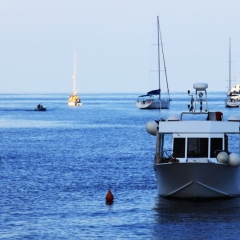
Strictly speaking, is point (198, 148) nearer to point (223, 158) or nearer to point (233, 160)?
point (223, 158)

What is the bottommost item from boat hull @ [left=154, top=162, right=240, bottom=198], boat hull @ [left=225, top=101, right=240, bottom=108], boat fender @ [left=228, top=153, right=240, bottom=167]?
boat hull @ [left=225, top=101, right=240, bottom=108]

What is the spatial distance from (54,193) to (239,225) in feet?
40.8

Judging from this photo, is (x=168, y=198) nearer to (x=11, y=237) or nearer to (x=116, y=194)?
(x=116, y=194)

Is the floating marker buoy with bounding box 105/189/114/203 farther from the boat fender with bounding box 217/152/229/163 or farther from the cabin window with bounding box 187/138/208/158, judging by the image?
the boat fender with bounding box 217/152/229/163

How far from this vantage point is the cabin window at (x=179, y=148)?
42.9 m

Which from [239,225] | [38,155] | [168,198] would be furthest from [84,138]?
[239,225]

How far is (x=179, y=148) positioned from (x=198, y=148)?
2.88 feet

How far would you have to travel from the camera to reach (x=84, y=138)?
95.4m

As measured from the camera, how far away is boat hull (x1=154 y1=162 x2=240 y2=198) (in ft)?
135

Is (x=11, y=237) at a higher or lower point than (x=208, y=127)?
lower

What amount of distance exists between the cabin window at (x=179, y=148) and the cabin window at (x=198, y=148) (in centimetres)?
31

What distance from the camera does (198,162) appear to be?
41.1 metres

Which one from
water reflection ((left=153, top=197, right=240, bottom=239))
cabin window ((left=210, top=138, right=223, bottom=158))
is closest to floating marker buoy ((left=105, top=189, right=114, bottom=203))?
water reflection ((left=153, top=197, right=240, bottom=239))

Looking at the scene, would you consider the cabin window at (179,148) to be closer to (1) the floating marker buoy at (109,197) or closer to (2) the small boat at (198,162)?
(2) the small boat at (198,162)
